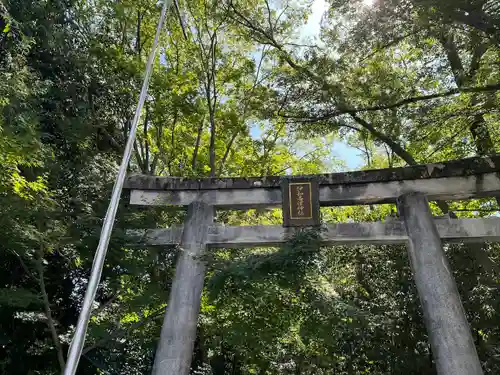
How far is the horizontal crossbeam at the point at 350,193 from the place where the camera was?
6367mm

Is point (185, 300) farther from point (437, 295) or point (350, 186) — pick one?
point (437, 295)

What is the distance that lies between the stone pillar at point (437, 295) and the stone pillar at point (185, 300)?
335 cm

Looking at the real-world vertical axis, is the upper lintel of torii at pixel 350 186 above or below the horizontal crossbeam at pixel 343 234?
above

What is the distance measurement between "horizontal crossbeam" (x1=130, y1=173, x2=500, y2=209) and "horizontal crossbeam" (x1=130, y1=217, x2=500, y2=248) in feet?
1.51

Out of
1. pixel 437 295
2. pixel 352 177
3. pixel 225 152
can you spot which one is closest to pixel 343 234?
pixel 352 177

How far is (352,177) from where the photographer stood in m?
6.72

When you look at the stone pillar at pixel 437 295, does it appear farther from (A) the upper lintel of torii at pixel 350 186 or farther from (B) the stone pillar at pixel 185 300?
(B) the stone pillar at pixel 185 300

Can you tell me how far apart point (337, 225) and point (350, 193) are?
658 millimetres

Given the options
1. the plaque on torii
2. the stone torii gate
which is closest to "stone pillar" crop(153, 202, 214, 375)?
the stone torii gate

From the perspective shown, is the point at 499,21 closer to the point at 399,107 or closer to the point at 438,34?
the point at 438,34

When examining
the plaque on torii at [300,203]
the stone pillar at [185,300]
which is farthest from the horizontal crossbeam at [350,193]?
the stone pillar at [185,300]

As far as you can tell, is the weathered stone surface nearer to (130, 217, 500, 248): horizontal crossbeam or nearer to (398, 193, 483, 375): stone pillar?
(398, 193, 483, 375): stone pillar

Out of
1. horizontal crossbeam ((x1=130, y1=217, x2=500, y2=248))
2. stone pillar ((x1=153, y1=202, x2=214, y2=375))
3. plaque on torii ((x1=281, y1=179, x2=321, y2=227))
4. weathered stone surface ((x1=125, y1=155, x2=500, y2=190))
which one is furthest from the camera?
plaque on torii ((x1=281, y1=179, x2=321, y2=227))

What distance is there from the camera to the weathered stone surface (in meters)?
6.31
